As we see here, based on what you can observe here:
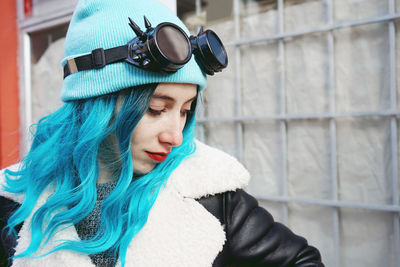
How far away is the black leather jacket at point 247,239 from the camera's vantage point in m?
0.97

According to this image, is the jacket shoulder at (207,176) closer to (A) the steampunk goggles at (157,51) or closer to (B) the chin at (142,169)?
(B) the chin at (142,169)

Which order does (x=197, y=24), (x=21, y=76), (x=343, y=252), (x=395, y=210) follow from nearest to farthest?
1. (x=395, y=210)
2. (x=343, y=252)
3. (x=197, y=24)
4. (x=21, y=76)

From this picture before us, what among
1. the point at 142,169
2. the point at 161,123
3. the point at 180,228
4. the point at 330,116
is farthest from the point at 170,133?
the point at 330,116

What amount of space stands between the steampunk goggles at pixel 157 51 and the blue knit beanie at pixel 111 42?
0.07ft

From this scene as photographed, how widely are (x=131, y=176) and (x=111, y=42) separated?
41cm

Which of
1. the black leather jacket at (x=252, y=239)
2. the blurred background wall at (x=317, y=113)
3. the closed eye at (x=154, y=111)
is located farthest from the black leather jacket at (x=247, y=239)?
the blurred background wall at (x=317, y=113)

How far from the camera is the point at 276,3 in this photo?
5.31 feet

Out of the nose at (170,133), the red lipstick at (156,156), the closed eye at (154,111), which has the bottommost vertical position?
the red lipstick at (156,156)

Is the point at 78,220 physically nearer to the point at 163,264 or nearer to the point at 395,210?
the point at 163,264

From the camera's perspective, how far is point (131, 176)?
0.96 meters

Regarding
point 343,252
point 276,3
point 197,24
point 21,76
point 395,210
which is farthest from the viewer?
point 21,76

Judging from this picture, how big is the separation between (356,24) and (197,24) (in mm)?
886

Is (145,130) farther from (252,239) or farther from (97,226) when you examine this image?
(252,239)

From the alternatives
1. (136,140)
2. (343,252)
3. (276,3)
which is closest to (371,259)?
(343,252)
